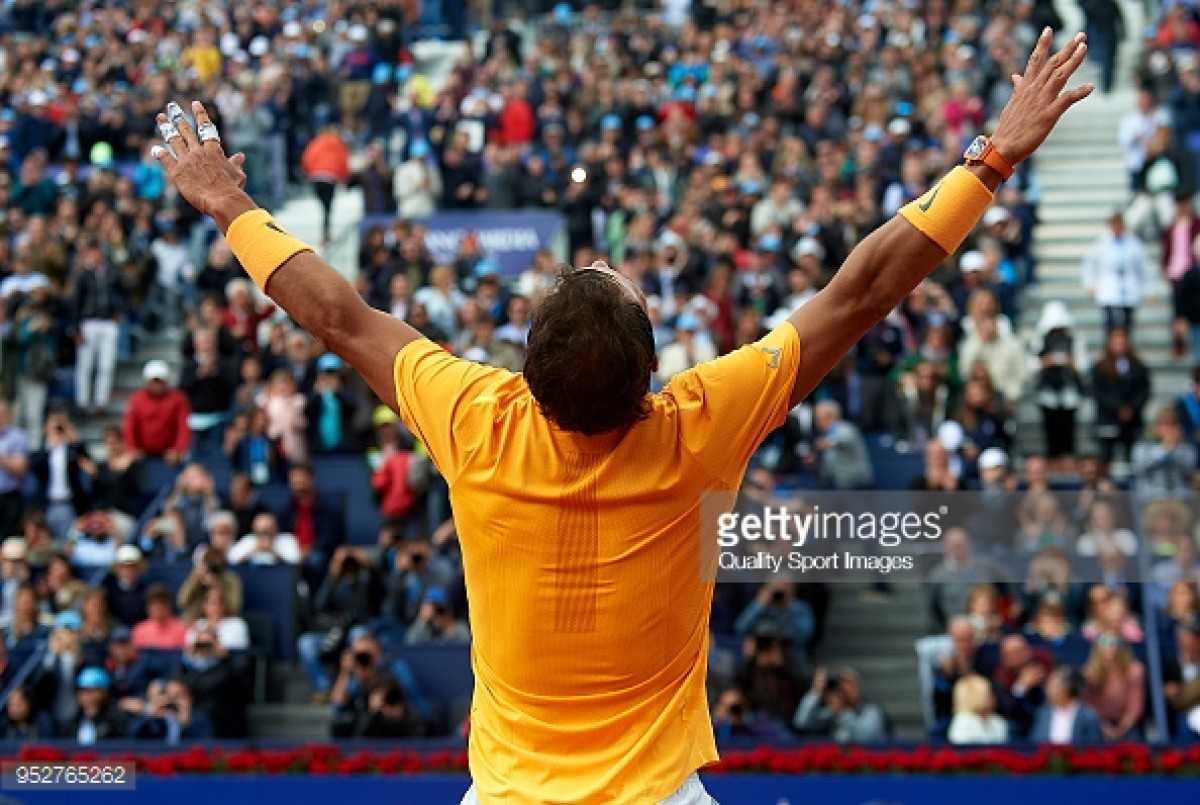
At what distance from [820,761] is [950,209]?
8.18 m

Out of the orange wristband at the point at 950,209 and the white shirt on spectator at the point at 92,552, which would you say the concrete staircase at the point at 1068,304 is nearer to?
the white shirt on spectator at the point at 92,552

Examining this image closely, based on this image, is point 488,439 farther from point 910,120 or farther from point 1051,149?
point 1051,149

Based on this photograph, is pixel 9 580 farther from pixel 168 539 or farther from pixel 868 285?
pixel 868 285

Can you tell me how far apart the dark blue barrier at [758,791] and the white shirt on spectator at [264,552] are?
10.7ft

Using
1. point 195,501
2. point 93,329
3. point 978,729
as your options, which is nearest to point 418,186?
point 93,329

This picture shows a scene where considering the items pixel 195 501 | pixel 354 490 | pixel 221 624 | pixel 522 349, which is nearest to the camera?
pixel 221 624

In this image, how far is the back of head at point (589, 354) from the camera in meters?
3.01

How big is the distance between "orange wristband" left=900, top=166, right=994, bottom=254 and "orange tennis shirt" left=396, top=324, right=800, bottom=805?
0.98ft

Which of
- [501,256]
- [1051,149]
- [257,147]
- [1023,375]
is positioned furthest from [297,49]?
[1023,375]

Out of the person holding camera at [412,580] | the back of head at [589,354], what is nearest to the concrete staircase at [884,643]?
the person holding camera at [412,580]

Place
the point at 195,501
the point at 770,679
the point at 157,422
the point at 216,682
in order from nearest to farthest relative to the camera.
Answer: the point at 770,679 → the point at 216,682 → the point at 195,501 → the point at 157,422

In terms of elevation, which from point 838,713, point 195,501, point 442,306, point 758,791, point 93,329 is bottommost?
point 758,791

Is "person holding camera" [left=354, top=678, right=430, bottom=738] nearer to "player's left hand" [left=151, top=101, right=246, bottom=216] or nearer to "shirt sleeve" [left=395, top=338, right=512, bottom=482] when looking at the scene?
"player's left hand" [left=151, top=101, right=246, bottom=216]

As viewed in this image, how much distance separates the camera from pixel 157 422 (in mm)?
16234
